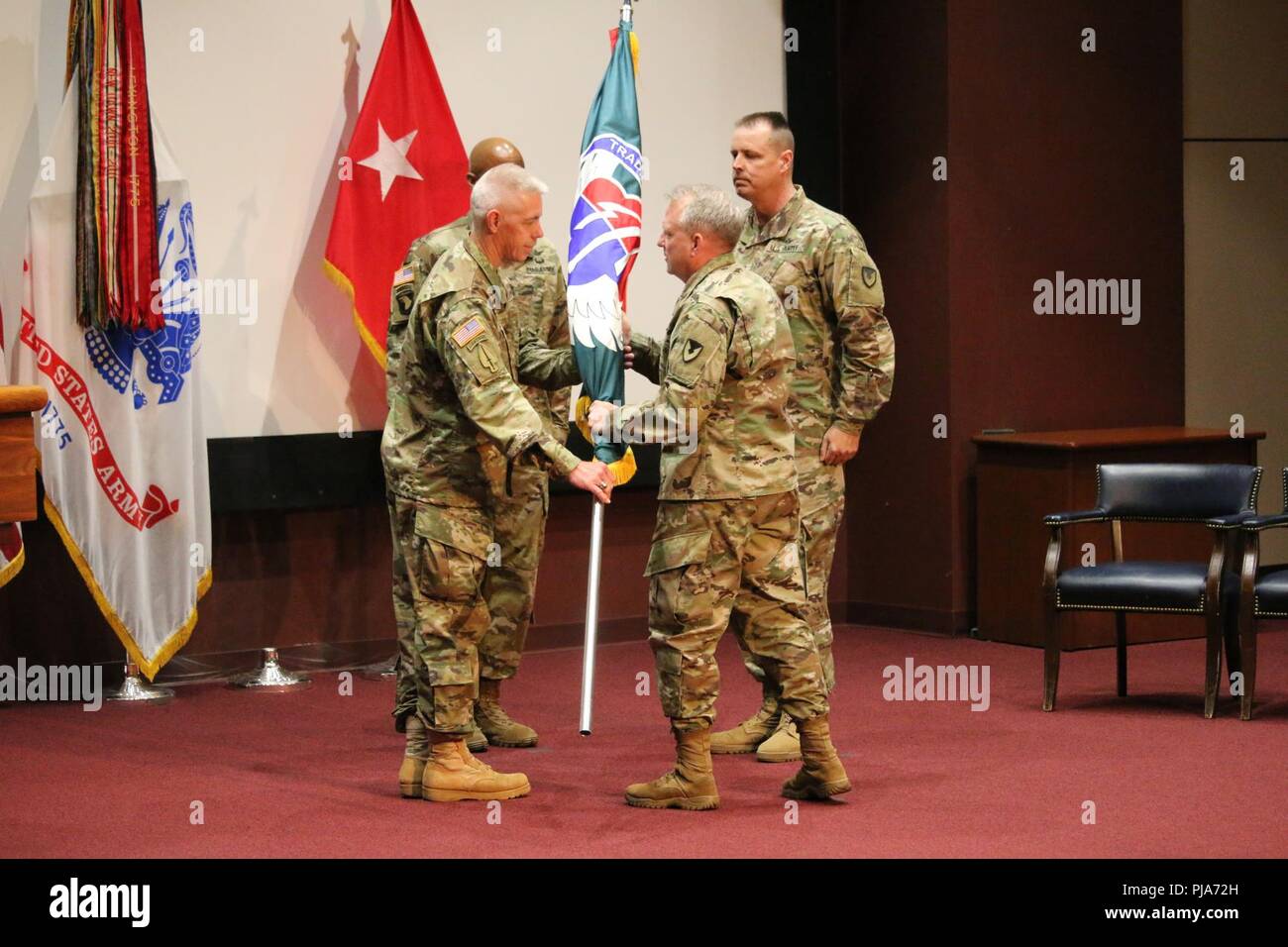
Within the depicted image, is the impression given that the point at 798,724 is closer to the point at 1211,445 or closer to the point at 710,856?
the point at 710,856

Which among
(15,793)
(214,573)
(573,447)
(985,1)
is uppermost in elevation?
(985,1)

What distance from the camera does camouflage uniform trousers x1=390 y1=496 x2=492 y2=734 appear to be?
462 centimetres

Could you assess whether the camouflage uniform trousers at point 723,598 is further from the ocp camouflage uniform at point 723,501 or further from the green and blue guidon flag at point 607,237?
the green and blue guidon flag at point 607,237

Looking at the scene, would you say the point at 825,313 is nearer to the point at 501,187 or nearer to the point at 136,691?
the point at 501,187

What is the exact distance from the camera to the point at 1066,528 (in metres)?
7.37

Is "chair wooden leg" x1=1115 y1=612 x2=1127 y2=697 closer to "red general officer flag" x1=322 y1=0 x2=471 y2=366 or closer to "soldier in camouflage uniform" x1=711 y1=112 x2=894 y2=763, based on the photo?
"soldier in camouflage uniform" x1=711 y1=112 x2=894 y2=763

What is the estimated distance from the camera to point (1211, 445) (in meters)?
7.73

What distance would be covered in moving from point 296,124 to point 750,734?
3.18 meters

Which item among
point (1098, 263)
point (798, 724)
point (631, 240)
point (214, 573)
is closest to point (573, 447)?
point (214, 573)

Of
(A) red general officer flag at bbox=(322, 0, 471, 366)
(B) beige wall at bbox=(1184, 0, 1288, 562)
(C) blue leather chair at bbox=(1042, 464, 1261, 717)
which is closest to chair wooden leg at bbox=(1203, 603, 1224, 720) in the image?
(C) blue leather chair at bbox=(1042, 464, 1261, 717)

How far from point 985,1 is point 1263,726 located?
3609mm

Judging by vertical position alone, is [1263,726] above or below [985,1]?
below

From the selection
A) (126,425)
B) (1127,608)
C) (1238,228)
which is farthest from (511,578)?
(1238,228)

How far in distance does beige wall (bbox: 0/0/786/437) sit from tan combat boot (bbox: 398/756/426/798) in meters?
2.51
